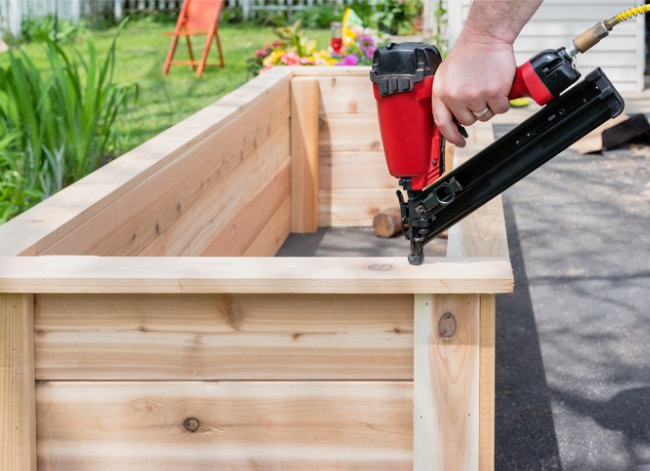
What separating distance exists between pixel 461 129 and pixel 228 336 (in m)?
0.53

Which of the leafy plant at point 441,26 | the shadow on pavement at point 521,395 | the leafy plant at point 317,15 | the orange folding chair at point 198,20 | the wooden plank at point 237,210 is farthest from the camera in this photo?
the leafy plant at point 317,15

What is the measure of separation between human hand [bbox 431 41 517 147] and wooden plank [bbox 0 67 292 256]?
0.77m

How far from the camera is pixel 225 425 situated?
1.73 meters

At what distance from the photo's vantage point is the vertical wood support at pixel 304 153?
4.54 m

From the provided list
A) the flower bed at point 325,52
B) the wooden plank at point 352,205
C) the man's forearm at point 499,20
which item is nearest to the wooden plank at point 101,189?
the man's forearm at point 499,20

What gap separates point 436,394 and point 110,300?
55 cm

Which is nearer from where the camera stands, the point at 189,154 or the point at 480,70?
the point at 480,70

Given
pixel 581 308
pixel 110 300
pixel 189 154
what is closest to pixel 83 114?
pixel 189 154

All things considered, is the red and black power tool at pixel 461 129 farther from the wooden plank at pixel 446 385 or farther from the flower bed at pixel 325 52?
the flower bed at pixel 325 52

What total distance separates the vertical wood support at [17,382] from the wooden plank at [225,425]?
0.03 metres

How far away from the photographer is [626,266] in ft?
13.6

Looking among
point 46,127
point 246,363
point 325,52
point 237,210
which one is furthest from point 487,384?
point 325,52

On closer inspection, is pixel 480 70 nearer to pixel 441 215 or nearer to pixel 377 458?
pixel 441 215

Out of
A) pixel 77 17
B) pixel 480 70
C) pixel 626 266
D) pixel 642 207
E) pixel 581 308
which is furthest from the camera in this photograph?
pixel 77 17
